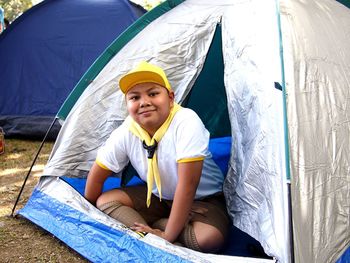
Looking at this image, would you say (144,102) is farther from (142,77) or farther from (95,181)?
(95,181)

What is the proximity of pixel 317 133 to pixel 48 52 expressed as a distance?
3262mm

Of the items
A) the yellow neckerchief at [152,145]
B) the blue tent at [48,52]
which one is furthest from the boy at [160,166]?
the blue tent at [48,52]

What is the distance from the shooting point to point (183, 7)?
2.49 m

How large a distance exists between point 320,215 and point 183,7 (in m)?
1.35

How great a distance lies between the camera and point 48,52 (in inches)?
174

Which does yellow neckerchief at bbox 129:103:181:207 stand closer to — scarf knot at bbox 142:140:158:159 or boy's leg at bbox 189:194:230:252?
scarf knot at bbox 142:140:158:159

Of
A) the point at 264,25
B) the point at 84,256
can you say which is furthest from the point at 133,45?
the point at 84,256

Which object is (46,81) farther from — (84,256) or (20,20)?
(84,256)

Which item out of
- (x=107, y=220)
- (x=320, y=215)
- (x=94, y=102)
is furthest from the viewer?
(x=94, y=102)

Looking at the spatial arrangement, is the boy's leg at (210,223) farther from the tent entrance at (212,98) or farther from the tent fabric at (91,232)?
the tent entrance at (212,98)

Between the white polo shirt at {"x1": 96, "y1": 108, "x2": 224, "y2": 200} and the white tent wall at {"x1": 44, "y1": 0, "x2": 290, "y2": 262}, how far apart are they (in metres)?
0.19

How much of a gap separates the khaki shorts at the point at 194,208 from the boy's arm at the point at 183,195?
5.6 inches

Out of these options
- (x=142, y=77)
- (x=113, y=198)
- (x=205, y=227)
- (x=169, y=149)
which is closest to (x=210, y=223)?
(x=205, y=227)

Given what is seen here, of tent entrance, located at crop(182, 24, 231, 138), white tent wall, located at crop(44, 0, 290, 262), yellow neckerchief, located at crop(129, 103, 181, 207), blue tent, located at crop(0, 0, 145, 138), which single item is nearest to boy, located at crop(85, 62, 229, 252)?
yellow neckerchief, located at crop(129, 103, 181, 207)
